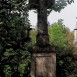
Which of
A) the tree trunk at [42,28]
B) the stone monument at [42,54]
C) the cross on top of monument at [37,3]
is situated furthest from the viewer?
the cross on top of monument at [37,3]

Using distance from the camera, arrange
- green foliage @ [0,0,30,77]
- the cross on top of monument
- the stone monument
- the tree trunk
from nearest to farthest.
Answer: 1. the stone monument
2. the tree trunk
3. the cross on top of monument
4. green foliage @ [0,0,30,77]

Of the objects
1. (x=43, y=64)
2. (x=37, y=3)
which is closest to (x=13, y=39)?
(x=37, y=3)

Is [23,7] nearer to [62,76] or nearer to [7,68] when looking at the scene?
[7,68]

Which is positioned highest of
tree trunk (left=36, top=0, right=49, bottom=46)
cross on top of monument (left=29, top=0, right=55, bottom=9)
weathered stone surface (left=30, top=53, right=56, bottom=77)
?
cross on top of monument (left=29, top=0, right=55, bottom=9)

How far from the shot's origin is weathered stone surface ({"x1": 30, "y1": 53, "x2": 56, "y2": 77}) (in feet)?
33.7

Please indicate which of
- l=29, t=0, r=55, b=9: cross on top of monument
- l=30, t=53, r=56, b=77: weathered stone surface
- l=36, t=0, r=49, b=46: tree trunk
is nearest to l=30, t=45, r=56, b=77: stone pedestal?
l=30, t=53, r=56, b=77: weathered stone surface

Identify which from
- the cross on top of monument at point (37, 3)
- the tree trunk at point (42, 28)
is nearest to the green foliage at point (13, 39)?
the cross on top of monument at point (37, 3)

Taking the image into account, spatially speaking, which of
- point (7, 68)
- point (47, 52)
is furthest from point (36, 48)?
point (7, 68)

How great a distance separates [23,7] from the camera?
11.4 m

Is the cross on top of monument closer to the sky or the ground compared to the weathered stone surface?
closer to the sky

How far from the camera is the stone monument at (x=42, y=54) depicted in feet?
33.6

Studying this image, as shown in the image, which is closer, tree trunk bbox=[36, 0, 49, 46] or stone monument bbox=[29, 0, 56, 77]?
stone monument bbox=[29, 0, 56, 77]

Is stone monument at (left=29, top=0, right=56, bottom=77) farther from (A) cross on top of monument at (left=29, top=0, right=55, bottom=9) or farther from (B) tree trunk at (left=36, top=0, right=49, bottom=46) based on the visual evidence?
(A) cross on top of monument at (left=29, top=0, right=55, bottom=9)

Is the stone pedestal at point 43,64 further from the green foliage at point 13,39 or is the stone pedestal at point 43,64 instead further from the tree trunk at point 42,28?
the green foliage at point 13,39
